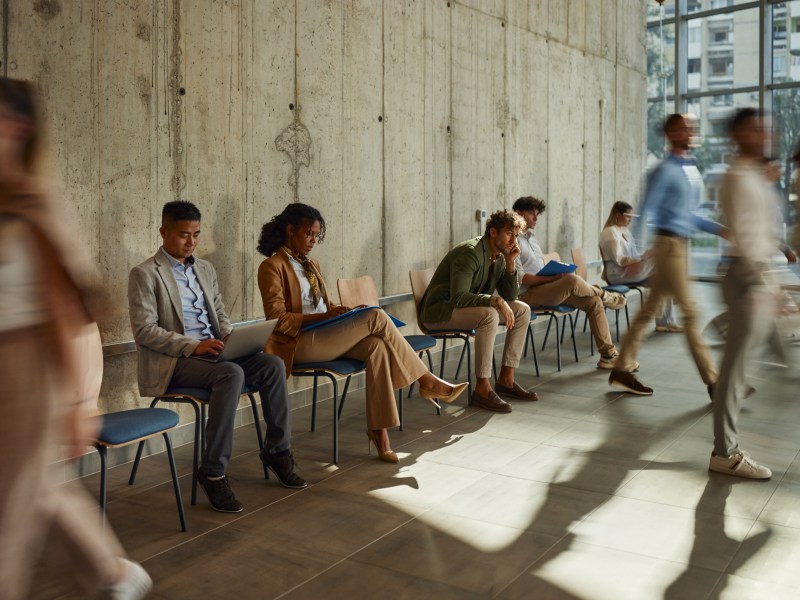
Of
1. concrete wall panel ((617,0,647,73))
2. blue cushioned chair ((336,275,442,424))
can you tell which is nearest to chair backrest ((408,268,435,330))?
blue cushioned chair ((336,275,442,424))

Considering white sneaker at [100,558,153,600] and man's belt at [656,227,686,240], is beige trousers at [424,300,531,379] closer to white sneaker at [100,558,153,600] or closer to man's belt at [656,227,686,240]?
man's belt at [656,227,686,240]

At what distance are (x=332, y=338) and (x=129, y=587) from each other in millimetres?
2365

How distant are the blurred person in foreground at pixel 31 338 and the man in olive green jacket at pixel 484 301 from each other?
3837 millimetres

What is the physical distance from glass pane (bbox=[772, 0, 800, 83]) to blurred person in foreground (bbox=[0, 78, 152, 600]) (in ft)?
39.2

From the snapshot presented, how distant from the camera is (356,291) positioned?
548cm

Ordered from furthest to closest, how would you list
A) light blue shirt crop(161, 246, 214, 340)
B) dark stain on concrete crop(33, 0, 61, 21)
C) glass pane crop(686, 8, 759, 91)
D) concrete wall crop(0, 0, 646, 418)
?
1. glass pane crop(686, 8, 759, 91)
2. concrete wall crop(0, 0, 646, 418)
3. light blue shirt crop(161, 246, 214, 340)
4. dark stain on concrete crop(33, 0, 61, 21)

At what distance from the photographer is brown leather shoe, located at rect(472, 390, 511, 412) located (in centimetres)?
556

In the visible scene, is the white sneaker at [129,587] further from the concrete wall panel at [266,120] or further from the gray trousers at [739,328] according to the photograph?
the concrete wall panel at [266,120]

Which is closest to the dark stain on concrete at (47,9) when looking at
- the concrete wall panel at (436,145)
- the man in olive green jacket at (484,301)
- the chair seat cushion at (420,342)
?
the chair seat cushion at (420,342)

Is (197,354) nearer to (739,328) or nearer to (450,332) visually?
(450,332)

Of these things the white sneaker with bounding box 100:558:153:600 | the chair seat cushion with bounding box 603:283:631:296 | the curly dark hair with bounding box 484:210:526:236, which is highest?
the curly dark hair with bounding box 484:210:526:236

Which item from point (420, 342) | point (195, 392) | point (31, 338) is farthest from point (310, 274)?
point (31, 338)

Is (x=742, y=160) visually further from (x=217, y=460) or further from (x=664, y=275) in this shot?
(x=217, y=460)

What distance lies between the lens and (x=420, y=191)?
273 inches
